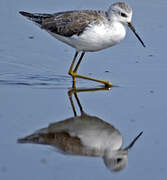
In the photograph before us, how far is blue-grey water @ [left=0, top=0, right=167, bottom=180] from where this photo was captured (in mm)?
7082

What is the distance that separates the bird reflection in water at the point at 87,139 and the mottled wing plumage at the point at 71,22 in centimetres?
183

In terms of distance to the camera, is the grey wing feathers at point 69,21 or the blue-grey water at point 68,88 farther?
the grey wing feathers at point 69,21

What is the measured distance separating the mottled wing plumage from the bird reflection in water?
1831 mm

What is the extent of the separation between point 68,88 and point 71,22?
3.91 feet

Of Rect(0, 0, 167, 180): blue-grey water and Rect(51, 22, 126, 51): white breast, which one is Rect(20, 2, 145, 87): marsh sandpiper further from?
Rect(0, 0, 167, 180): blue-grey water

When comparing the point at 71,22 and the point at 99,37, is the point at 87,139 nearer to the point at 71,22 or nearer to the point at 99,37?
the point at 99,37

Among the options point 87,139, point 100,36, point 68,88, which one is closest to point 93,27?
point 100,36

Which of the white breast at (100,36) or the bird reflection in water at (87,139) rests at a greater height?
the white breast at (100,36)

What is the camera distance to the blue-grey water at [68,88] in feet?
23.2

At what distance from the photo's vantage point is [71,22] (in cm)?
983

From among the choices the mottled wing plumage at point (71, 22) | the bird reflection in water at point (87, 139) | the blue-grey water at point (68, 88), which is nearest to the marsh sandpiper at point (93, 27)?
the mottled wing plumage at point (71, 22)

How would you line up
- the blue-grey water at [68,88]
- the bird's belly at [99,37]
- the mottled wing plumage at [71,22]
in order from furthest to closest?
the mottled wing plumage at [71,22], the bird's belly at [99,37], the blue-grey water at [68,88]

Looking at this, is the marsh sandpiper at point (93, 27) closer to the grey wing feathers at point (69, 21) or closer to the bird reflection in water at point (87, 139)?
the grey wing feathers at point (69, 21)

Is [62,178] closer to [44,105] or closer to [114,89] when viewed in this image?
[44,105]
